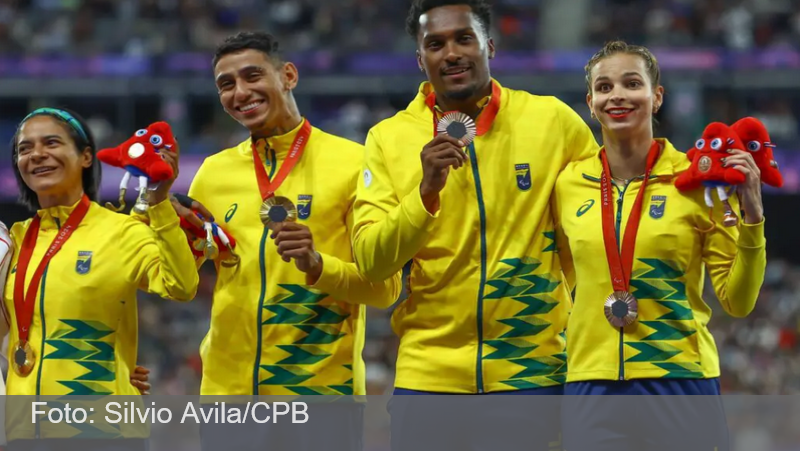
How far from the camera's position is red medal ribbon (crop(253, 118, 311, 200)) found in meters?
4.93

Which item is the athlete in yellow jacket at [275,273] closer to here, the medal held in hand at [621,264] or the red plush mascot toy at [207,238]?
the red plush mascot toy at [207,238]

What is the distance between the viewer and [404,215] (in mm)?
4207

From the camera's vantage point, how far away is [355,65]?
17.2 metres

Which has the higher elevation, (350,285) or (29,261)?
(29,261)

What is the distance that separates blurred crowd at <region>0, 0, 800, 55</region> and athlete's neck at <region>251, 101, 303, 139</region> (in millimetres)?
12284

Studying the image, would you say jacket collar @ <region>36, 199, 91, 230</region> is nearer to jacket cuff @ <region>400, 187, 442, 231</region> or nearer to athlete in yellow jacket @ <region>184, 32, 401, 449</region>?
athlete in yellow jacket @ <region>184, 32, 401, 449</region>

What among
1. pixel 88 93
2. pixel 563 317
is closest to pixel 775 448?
pixel 563 317

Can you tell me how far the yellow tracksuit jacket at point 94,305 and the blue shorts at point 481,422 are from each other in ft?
3.26

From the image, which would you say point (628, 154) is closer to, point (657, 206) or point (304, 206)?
point (657, 206)

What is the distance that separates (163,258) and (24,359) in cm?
64

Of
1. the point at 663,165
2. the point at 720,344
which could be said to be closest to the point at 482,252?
the point at 663,165

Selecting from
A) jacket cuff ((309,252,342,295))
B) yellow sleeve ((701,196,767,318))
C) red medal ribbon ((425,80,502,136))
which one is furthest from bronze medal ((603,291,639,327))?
jacket cuff ((309,252,342,295))

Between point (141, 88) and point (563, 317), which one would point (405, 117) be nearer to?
point (563, 317)

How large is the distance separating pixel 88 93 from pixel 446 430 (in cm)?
1404
